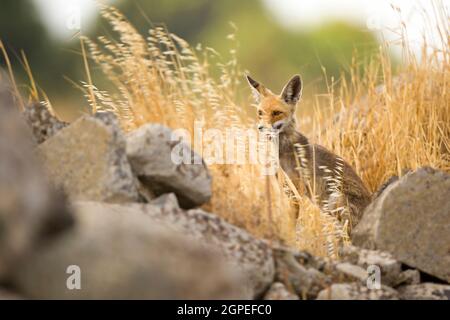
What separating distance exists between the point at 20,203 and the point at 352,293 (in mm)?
2076

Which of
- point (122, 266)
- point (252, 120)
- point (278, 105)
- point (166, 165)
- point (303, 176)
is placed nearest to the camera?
point (122, 266)

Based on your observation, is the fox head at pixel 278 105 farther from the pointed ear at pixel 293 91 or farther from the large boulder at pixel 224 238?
the large boulder at pixel 224 238

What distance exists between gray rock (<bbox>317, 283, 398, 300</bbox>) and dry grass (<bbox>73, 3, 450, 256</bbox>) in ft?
1.83

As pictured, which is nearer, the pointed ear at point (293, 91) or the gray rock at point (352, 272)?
the gray rock at point (352, 272)

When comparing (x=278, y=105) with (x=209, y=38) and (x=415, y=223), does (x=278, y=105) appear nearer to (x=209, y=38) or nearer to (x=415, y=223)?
(x=415, y=223)

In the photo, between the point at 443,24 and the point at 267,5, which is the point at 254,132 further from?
the point at 267,5

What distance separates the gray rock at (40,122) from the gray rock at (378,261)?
1.95 metres

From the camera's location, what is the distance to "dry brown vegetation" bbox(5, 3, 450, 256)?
5633 millimetres

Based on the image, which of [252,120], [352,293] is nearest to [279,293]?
[352,293]

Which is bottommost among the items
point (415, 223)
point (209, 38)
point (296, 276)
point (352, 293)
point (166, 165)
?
point (352, 293)

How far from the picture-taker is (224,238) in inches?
188

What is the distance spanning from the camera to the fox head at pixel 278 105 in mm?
7902

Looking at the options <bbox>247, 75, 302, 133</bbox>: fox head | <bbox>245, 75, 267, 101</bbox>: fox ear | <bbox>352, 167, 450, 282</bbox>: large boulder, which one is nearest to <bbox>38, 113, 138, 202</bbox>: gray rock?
A: <bbox>352, 167, 450, 282</bbox>: large boulder

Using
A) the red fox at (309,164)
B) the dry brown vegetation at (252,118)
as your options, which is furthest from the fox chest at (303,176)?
the dry brown vegetation at (252,118)
